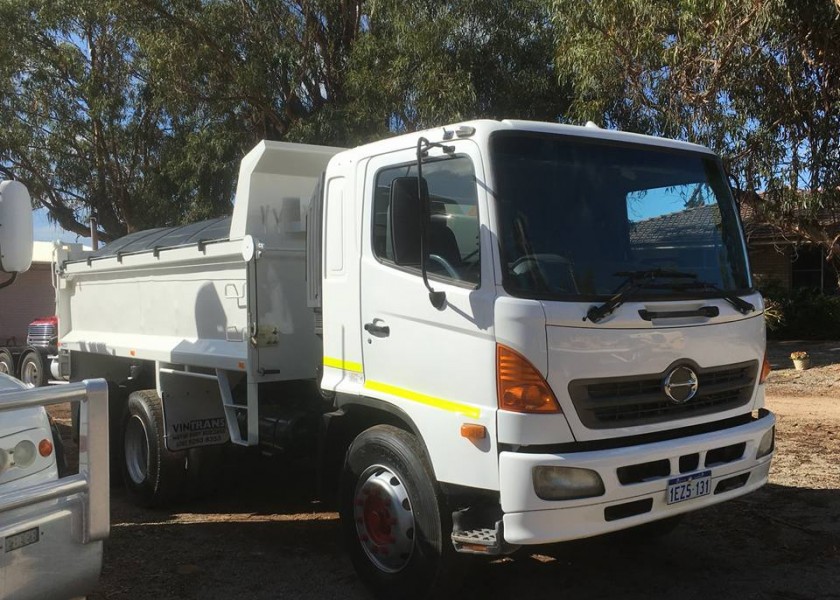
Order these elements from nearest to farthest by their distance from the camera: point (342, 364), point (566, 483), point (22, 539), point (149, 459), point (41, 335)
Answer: point (22, 539)
point (566, 483)
point (342, 364)
point (149, 459)
point (41, 335)

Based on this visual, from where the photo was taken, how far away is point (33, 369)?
15.0 m

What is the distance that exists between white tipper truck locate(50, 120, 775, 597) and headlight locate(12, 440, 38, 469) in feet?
5.68

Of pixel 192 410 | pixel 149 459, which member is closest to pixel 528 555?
pixel 192 410

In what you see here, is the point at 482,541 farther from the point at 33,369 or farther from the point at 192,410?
the point at 33,369

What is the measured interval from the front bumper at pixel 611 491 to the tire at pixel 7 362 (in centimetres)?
1438

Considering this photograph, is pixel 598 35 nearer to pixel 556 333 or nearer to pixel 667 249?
pixel 667 249

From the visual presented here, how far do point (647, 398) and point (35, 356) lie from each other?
13.7 meters

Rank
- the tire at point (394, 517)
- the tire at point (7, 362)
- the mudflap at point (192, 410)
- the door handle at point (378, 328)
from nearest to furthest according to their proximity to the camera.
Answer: the tire at point (394, 517) < the door handle at point (378, 328) < the mudflap at point (192, 410) < the tire at point (7, 362)

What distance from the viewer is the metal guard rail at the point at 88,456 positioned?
11.1 feet

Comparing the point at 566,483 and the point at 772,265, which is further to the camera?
the point at 772,265

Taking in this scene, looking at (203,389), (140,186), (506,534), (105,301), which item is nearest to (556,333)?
(506,534)

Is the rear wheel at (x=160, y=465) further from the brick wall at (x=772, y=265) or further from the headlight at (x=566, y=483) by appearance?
the brick wall at (x=772, y=265)

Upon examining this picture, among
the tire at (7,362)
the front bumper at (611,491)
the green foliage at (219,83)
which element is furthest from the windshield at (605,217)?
the tire at (7,362)

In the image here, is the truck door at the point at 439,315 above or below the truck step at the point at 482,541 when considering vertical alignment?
above
